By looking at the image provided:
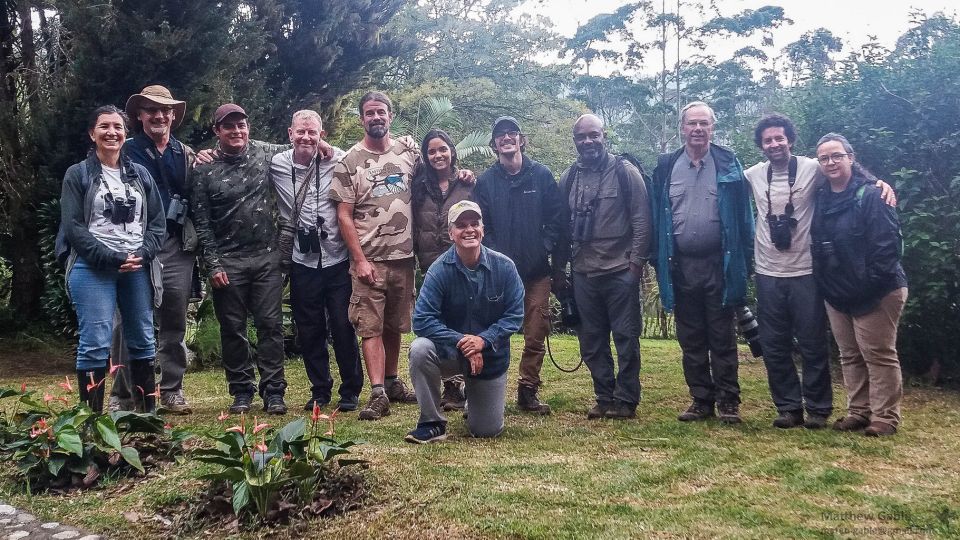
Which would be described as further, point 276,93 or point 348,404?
point 276,93

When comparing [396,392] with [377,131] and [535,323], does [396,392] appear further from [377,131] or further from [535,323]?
[377,131]

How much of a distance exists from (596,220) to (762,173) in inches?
40.7

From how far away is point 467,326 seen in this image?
4.36 m

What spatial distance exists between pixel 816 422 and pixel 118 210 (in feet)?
13.5

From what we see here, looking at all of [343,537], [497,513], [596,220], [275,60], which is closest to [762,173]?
[596,220]

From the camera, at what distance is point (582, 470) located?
12.0 ft

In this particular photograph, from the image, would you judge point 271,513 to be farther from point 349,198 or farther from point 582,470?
point 349,198

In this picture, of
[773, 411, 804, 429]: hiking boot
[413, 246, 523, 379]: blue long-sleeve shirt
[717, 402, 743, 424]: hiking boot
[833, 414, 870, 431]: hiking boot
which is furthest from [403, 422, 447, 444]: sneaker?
A: [833, 414, 870, 431]: hiking boot

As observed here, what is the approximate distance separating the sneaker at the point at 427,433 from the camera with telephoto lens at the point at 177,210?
2058 mm

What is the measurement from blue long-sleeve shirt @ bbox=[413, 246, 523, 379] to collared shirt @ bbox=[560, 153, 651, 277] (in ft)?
2.90

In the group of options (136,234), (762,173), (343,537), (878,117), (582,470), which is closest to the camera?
(343,537)

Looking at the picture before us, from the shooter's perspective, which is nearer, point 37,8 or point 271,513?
point 271,513

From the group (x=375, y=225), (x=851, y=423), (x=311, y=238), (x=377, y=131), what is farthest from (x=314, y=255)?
(x=851, y=423)

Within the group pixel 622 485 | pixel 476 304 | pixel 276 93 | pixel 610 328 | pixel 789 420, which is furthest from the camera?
pixel 276 93
